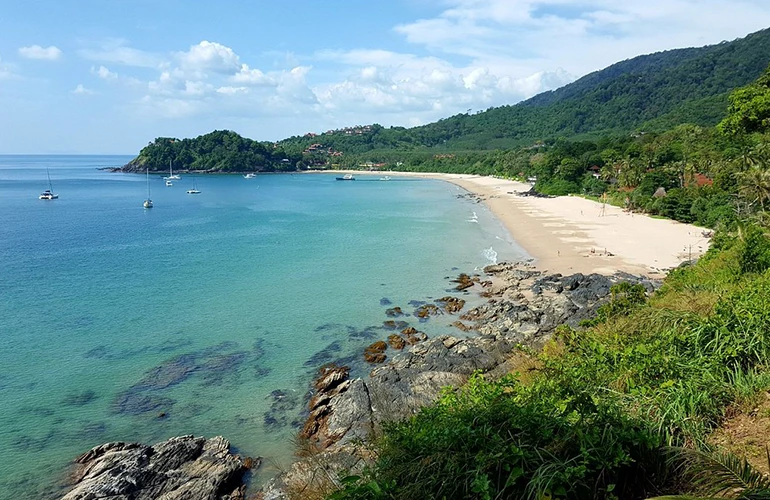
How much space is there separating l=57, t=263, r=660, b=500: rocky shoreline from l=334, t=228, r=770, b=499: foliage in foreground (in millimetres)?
1404

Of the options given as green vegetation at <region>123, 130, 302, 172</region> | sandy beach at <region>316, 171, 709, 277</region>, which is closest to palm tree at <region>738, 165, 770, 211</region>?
sandy beach at <region>316, 171, 709, 277</region>

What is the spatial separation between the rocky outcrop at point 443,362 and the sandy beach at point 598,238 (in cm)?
380

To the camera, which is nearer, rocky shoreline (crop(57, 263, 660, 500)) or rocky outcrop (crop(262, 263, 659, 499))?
rocky shoreline (crop(57, 263, 660, 500))

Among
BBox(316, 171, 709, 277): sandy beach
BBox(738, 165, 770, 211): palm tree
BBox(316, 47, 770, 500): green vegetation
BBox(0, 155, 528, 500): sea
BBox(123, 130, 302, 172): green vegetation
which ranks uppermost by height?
BBox(123, 130, 302, 172): green vegetation

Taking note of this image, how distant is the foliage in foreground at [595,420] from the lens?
4.42 metres

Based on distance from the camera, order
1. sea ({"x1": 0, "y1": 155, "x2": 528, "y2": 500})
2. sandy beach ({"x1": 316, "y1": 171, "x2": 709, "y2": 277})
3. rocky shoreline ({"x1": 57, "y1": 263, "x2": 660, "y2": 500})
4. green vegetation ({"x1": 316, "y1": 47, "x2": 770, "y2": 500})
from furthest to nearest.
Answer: sandy beach ({"x1": 316, "y1": 171, "x2": 709, "y2": 277})
sea ({"x1": 0, "y1": 155, "x2": 528, "y2": 500})
rocky shoreline ({"x1": 57, "y1": 263, "x2": 660, "y2": 500})
green vegetation ({"x1": 316, "y1": 47, "x2": 770, "y2": 500})

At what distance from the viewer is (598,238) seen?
123 ft

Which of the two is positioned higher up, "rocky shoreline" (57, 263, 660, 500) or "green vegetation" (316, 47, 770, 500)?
"green vegetation" (316, 47, 770, 500)

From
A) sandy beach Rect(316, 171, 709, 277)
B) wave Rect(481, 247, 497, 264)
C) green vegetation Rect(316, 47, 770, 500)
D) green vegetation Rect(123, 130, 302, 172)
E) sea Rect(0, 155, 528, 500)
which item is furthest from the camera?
green vegetation Rect(123, 130, 302, 172)

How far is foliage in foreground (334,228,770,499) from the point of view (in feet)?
14.5

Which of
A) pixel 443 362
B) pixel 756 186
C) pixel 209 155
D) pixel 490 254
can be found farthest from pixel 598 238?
pixel 209 155

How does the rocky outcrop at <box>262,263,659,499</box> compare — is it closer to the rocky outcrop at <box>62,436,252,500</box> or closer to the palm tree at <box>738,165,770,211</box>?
the rocky outcrop at <box>62,436,252,500</box>

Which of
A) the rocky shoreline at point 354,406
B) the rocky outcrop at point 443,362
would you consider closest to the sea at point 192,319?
the rocky shoreline at point 354,406

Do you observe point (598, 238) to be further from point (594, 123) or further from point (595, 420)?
point (594, 123)
